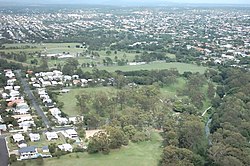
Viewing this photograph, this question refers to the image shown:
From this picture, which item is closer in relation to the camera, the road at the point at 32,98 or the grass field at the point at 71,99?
the road at the point at 32,98

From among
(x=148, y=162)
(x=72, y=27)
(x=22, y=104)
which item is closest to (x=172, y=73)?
(x=22, y=104)

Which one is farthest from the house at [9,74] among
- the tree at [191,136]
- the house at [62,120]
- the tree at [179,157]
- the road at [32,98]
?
the tree at [179,157]

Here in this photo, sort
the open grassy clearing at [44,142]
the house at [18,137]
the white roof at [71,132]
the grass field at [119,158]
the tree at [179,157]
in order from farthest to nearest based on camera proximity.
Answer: the white roof at [71,132], the house at [18,137], the open grassy clearing at [44,142], the grass field at [119,158], the tree at [179,157]

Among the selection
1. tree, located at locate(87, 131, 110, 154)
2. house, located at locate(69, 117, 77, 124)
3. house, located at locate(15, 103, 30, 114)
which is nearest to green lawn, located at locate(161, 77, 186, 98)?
house, located at locate(69, 117, 77, 124)

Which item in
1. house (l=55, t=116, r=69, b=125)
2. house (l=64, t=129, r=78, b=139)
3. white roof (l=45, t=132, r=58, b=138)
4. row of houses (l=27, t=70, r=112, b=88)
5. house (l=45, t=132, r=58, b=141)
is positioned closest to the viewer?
house (l=45, t=132, r=58, b=141)

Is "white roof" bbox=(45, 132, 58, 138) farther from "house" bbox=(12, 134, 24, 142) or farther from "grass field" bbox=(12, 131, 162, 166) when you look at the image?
"grass field" bbox=(12, 131, 162, 166)

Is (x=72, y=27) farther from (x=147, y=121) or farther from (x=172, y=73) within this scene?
(x=147, y=121)

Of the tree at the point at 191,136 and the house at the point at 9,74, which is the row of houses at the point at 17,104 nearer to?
the house at the point at 9,74
